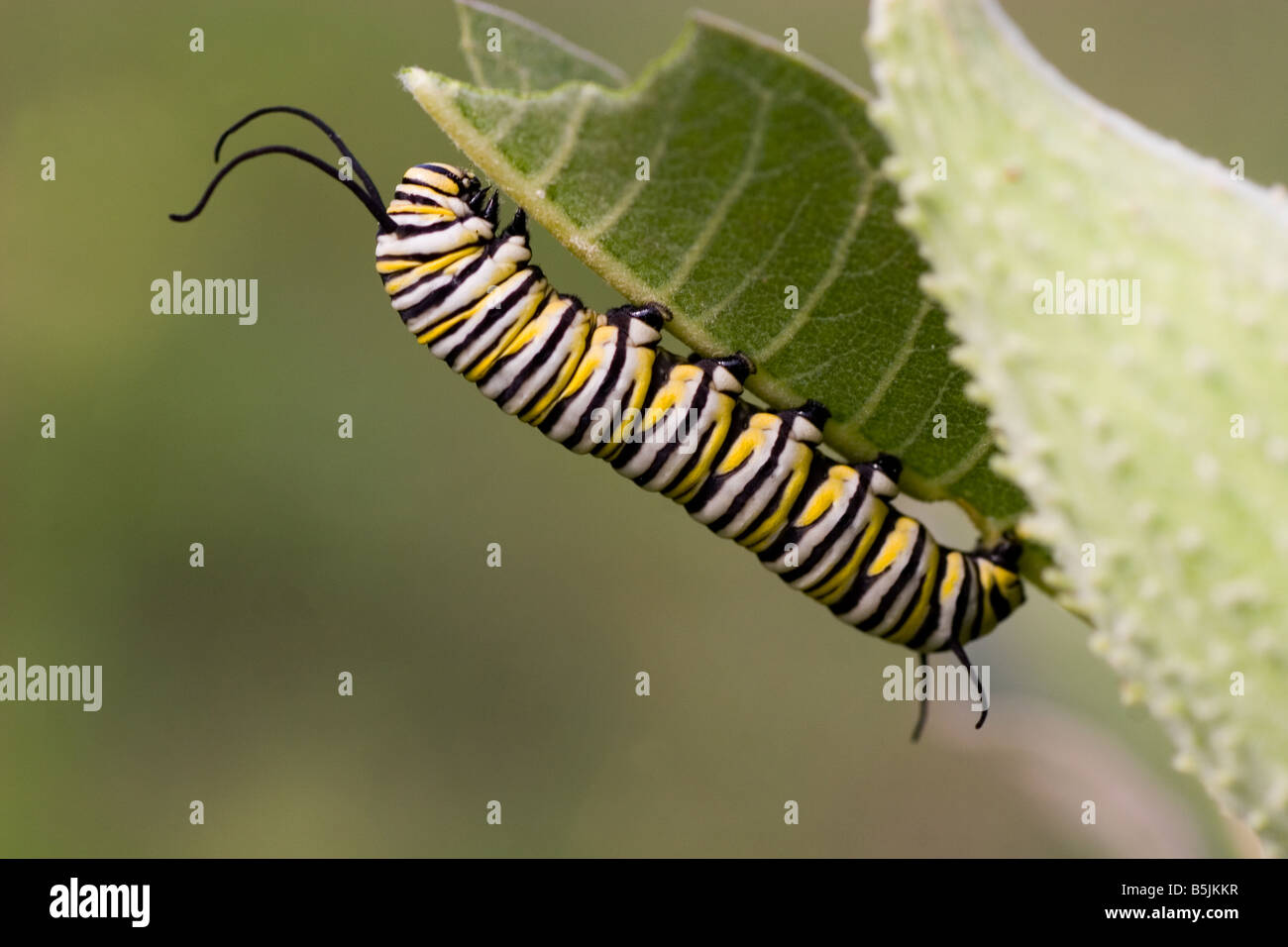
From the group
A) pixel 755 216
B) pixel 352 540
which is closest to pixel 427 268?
pixel 755 216

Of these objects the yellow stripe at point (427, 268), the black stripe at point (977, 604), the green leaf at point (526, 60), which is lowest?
the black stripe at point (977, 604)

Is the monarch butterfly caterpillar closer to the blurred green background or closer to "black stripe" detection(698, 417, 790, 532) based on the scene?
"black stripe" detection(698, 417, 790, 532)

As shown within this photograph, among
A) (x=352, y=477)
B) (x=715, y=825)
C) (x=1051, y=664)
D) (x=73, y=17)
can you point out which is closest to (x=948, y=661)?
(x=1051, y=664)

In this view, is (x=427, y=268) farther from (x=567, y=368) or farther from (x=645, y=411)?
(x=645, y=411)

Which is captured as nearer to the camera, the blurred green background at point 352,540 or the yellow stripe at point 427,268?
the yellow stripe at point 427,268

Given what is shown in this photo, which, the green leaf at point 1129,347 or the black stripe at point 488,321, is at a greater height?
the black stripe at point 488,321

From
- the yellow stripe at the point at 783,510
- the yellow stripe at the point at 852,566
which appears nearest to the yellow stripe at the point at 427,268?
the yellow stripe at the point at 783,510

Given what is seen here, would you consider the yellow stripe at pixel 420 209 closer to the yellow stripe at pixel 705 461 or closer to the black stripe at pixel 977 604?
Result: the yellow stripe at pixel 705 461
